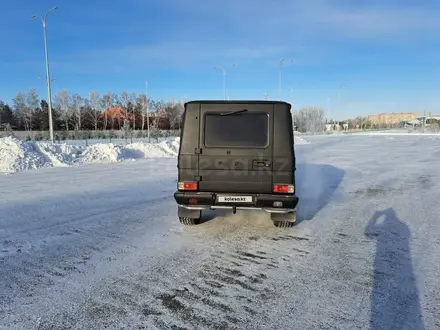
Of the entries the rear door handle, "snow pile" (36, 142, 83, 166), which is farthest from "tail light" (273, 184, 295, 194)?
"snow pile" (36, 142, 83, 166)

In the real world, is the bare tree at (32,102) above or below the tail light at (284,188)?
above

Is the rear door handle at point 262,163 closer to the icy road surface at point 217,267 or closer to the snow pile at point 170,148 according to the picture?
the icy road surface at point 217,267

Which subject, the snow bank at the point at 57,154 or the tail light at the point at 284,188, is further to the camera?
the snow bank at the point at 57,154

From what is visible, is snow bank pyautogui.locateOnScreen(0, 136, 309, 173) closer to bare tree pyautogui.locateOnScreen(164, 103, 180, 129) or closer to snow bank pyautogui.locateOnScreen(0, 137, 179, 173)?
snow bank pyautogui.locateOnScreen(0, 137, 179, 173)

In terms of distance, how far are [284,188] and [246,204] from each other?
0.70 metres

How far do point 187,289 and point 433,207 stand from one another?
6.77 metres

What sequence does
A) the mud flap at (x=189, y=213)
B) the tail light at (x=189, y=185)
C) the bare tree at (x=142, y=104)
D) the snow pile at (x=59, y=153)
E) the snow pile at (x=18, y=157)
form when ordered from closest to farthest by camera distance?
1. the tail light at (x=189, y=185)
2. the mud flap at (x=189, y=213)
3. the snow pile at (x=18, y=157)
4. the snow pile at (x=59, y=153)
5. the bare tree at (x=142, y=104)

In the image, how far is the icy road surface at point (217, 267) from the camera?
3066 mm

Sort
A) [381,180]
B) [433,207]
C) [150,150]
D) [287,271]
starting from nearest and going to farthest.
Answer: [287,271] → [433,207] → [381,180] → [150,150]

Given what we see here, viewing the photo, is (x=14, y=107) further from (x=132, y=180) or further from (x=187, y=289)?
(x=187, y=289)

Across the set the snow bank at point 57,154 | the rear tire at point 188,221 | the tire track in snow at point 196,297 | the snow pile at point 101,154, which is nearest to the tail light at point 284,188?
the tire track in snow at point 196,297

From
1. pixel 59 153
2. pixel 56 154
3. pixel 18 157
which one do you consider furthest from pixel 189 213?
pixel 59 153

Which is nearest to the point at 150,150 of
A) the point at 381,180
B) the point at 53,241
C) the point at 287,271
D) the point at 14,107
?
the point at 381,180

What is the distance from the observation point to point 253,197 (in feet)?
17.3
